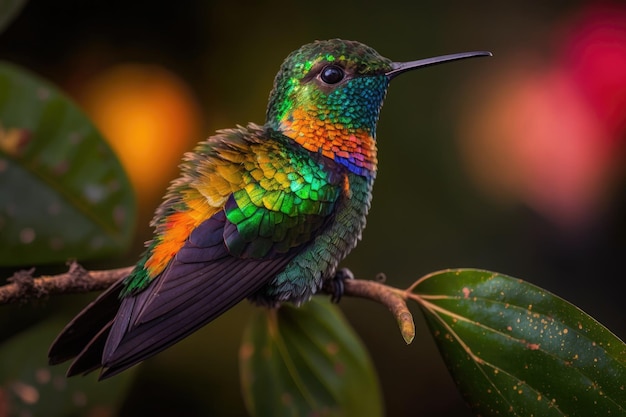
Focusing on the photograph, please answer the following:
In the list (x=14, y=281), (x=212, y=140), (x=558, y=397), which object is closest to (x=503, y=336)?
(x=558, y=397)

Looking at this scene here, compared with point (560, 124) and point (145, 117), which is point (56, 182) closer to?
point (145, 117)

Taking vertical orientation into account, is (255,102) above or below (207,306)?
above

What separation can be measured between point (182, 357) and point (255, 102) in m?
0.66

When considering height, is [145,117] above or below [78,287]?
above

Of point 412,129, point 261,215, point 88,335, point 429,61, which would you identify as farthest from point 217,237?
point 412,129

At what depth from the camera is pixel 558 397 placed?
82 centimetres

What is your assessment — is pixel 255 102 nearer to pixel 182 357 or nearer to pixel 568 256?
pixel 182 357

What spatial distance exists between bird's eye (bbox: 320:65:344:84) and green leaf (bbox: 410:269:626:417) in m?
0.29

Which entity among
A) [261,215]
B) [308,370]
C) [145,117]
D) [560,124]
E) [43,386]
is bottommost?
[43,386]

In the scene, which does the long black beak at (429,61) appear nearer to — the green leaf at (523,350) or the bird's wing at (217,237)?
the bird's wing at (217,237)

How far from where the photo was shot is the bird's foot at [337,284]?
1.06 meters

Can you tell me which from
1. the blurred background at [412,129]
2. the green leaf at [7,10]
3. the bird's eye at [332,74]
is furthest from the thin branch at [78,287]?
the blurred background at [412,129]

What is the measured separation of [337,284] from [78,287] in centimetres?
35

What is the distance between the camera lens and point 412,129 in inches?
82.1
